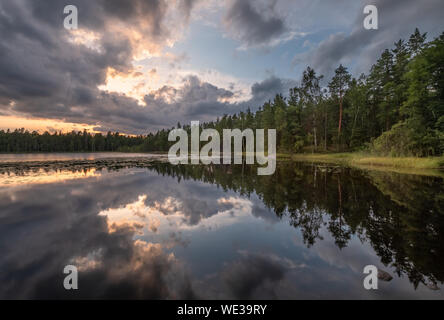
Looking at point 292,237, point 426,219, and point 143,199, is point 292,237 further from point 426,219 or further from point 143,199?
point 143,199

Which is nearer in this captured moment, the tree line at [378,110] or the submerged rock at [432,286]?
the submerged rock at [432,286]

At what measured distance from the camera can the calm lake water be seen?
357 cm

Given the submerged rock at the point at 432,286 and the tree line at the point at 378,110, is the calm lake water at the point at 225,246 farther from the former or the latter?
the tree line at the point at 378,110

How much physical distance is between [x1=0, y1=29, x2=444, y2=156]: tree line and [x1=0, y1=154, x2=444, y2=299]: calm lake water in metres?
18.7

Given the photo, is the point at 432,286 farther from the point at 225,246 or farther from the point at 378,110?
the point at 378,110

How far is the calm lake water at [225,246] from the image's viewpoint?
11.7 feet

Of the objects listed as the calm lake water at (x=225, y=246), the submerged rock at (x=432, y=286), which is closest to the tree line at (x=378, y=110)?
the calm lake water at (x=225, y=246)

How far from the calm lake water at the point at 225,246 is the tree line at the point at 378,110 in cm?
1874

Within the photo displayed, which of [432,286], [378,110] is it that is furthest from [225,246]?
[378,110]

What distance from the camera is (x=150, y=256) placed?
4.76 m

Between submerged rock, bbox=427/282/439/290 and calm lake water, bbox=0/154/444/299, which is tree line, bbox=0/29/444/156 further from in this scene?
submerged rock, bbox=427/282/439/290

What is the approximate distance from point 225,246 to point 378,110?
52.9 metres

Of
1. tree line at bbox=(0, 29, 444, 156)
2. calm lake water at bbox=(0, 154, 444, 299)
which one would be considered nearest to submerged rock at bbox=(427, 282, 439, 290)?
calm lake water at bbox=(0, 154, 444, 299)
